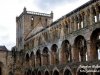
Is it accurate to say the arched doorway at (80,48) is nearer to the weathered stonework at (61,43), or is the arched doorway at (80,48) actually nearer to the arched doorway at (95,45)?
the weathered stonework at (61,43)

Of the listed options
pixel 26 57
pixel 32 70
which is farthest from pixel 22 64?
pixel 32 70

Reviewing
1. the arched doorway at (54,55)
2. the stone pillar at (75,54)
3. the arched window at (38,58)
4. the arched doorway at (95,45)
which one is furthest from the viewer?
the arched window at (38,58)

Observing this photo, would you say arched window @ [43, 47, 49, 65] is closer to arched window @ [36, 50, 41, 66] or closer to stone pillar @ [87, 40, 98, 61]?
arched window @ [36, 50, 41, 66]

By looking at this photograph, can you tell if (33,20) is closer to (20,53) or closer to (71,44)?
(20,53)

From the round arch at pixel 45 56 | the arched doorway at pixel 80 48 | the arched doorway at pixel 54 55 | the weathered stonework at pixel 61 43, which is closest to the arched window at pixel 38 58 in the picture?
the weathered stonework at pixel 61 43

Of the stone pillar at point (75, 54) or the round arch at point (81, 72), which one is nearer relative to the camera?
the round arch at point (81, 72)

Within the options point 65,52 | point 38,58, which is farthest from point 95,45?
point 38,58

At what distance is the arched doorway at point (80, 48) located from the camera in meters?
34.3

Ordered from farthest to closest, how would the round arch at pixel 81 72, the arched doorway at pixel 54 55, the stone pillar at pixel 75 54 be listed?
the arched doorway at pixel 54 55 < the stone pillar at pixel 75 54 < the round arch at pixel 81 72

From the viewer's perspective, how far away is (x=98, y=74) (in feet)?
103

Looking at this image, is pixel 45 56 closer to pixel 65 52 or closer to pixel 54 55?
pixel 54 55

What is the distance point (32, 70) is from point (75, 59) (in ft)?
53.7

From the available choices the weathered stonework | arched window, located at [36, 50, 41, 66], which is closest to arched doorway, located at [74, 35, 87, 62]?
the weathered stonework

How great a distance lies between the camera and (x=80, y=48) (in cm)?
3512
